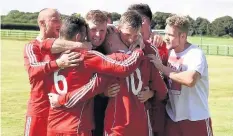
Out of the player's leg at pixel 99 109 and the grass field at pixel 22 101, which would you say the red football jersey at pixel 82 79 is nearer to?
the player's leg at pixel 99 109

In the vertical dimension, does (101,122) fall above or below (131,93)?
below

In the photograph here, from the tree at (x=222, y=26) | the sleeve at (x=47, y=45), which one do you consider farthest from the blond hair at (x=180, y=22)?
the tree at (x=222, y=26)

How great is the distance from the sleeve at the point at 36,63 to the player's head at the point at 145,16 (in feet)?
3.48

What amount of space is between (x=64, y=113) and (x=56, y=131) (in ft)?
0.62

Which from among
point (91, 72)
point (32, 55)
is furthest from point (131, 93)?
point (32, 55)

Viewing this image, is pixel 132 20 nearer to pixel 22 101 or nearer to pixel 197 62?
pixel 197 62

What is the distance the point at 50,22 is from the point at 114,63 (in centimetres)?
114

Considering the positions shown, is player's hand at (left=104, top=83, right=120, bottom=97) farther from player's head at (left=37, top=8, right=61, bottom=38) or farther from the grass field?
the grass field

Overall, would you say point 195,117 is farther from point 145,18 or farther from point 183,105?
point 145,18

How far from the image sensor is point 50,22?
191 inches

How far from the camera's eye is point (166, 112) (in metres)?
4.94

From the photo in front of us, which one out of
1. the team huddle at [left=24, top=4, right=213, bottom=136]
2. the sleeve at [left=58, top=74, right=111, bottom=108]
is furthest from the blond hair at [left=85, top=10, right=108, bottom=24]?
the sleeve at [left=58, top=74, right=111, bottom=108]

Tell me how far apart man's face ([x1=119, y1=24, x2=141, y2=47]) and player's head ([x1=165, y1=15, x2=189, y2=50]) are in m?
0.49

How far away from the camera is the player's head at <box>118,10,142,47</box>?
411 centimetres
